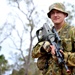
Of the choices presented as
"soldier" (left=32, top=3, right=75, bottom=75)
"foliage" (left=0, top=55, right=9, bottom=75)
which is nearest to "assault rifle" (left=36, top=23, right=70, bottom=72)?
"soldier" (left=32, top=3, right=75, bottom=75)

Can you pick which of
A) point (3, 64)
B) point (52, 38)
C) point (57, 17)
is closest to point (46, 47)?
point (52, 38)

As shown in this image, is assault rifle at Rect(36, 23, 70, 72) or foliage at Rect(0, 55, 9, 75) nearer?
assault rifle at Rect(36, 23, 70, 72)

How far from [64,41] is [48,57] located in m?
0.24

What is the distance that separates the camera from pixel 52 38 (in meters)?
2.89

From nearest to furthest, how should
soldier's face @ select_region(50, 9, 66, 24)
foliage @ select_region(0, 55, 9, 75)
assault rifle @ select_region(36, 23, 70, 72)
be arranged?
assault rifle @ select_region(36, 23, 70, 72) < soldier's face @ select_region(50, 9, 66, 24) < foliage @ select_region(0, 55, 9, 75)

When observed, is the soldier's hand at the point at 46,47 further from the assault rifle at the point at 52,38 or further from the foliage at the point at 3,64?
the foliage at the point at 3,64

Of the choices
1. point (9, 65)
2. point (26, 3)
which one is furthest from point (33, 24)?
point (9, 65)

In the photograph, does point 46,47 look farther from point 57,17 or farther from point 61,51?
point 57,17

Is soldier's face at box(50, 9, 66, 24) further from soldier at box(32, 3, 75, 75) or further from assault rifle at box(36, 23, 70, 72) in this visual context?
assault rifle at box(36, 23, 70, 72)

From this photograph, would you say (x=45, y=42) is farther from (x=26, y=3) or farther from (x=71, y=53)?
(x=26, y=3)

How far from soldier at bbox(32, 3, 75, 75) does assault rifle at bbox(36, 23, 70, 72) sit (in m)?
0.04

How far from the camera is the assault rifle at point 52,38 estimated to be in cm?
276

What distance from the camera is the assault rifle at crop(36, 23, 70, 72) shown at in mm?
2763

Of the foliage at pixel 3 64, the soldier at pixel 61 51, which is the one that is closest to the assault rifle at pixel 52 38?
the soldier at pixel 61 51
